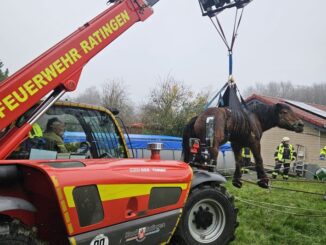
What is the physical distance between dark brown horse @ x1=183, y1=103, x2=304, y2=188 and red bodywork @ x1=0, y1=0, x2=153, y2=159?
7.52 feet

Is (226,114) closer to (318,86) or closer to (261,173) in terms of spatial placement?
(261,173)

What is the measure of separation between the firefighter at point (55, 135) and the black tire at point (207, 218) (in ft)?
5.27

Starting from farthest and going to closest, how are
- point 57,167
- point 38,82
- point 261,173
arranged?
1. point 261,173
2. point 38,82
3. point 57,167

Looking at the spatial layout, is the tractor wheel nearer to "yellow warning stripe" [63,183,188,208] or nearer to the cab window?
"yellow warning stripe" [63,183,188,208]

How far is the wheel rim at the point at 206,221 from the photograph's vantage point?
15.3 ft

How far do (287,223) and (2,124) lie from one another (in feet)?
17.4

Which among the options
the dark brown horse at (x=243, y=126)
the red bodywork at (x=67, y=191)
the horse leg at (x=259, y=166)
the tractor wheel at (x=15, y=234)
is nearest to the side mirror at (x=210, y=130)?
the dark brown horse at (x=243, y=126)

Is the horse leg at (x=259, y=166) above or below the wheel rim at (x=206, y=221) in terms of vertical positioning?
above

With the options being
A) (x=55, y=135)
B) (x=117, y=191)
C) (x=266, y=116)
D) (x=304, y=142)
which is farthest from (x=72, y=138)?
(x=304, y=142)

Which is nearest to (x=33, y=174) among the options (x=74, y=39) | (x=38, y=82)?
(x=38, y=82)

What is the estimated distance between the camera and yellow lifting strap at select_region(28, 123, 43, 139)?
4.13m

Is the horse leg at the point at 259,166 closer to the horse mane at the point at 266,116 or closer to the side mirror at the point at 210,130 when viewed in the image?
the horse mane at the point at 266,116

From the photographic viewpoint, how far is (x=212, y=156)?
626 centimetres

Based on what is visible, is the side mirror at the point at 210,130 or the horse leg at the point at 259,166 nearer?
the side mirror at the point at 210,130
